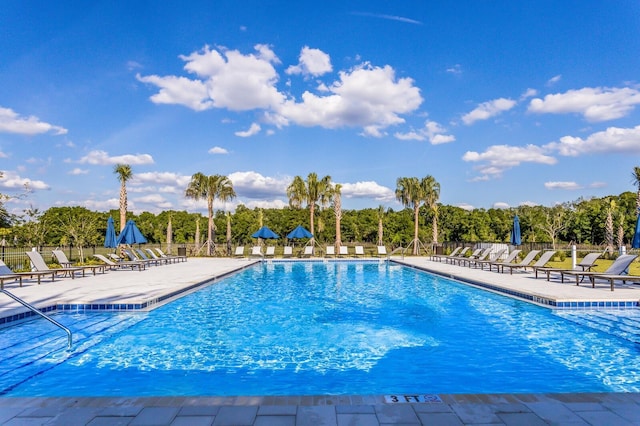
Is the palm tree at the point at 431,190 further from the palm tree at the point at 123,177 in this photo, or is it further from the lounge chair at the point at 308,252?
the palm tree at the point at 123,177

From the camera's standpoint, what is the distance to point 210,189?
29.1m

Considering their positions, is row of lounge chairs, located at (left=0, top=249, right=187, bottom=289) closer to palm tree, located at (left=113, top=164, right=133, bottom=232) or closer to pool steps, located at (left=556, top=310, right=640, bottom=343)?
palm tree, located at (left=113, top=164, right=133, bottom=232)

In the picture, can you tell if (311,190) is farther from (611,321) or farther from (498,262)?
(611,321)

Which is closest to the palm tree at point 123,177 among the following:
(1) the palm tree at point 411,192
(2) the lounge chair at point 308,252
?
(2) the lounge chair at point 308,252

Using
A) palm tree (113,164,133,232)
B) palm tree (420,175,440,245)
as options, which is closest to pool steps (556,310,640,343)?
palm tree (113,164,133,232)

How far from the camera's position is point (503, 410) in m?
3.02

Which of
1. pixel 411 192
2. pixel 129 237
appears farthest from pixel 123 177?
pixel 411 192

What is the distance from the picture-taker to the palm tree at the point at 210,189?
29.0 metres

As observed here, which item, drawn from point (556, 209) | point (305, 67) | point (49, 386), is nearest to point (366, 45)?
point (305, 67)

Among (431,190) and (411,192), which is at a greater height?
(431,190)

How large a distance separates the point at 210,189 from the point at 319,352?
2491 centimetres

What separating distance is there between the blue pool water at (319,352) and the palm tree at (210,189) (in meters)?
20.6

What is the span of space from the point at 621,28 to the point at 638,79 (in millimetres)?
3781

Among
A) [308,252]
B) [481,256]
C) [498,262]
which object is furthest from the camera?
[308,252]
